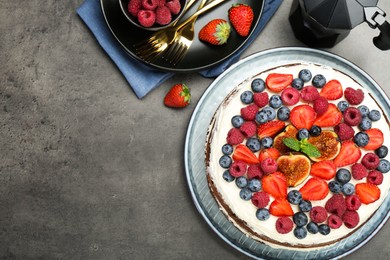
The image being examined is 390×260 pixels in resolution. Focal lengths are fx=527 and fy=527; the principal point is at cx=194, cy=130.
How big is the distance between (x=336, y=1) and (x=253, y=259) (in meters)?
1.08

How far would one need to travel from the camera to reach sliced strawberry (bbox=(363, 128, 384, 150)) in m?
1.81

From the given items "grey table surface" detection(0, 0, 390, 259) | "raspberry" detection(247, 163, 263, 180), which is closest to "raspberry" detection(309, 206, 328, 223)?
"raspberry" detection(247, 163, 263, 180)

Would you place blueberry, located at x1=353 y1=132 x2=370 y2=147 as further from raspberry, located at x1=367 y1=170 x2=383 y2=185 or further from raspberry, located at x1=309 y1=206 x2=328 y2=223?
raspberry, located at x1=309 y1=206 x2=328 y2=223

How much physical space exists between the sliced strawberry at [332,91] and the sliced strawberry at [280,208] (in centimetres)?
39

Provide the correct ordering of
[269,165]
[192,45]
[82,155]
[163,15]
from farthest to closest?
[82,155] < [192,45] < [163,15] < [269,165]

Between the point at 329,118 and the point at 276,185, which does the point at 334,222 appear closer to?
the point at 276,185

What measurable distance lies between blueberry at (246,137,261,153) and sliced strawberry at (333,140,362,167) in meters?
0.27

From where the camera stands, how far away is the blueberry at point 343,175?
178 centimetres

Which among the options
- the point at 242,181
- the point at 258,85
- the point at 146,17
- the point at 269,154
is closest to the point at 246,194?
the point at 242,181

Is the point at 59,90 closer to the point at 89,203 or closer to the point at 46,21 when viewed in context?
the point at 46,21

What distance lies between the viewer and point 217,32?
6.66 feet

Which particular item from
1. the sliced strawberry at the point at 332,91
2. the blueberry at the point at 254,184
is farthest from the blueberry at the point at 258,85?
the blueberry at the point at 254,184

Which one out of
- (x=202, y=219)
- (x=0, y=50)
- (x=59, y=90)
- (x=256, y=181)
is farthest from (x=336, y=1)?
(x=0, y=50)

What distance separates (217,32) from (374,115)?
658 mm
